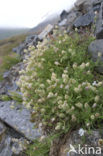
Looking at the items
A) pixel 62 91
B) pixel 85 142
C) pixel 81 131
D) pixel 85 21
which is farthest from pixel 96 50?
pixel 85 21

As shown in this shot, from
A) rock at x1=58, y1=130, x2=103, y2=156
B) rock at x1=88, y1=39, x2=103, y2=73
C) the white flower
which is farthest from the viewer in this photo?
rock at x1=88, y1=39, x2=103, y2=73

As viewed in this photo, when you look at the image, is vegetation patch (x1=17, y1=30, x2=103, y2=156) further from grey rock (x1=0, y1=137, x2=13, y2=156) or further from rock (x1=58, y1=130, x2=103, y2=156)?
grey rock (x1=0, y1=137, x2=13, y2=156)

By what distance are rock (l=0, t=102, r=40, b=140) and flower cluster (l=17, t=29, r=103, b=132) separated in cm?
24

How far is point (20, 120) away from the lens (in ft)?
14.7

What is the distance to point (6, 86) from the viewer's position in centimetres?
661

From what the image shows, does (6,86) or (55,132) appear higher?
(55,132)

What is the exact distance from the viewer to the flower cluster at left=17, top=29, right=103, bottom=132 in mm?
3010

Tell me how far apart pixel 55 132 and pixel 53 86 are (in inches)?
34.7

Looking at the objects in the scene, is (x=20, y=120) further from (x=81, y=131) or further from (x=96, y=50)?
(x=96, y=50)

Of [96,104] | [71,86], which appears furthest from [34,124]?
[96,104]

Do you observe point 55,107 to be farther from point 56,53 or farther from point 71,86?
point 56,53

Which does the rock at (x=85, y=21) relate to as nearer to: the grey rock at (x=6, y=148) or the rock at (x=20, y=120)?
the rock at (x=20, y=120)

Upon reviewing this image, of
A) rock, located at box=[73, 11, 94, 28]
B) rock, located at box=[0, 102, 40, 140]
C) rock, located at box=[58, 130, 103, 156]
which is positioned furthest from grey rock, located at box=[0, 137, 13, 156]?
rock, located at box=[73, 11, 94, 28]

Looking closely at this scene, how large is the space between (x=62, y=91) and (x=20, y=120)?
65.8 inches
